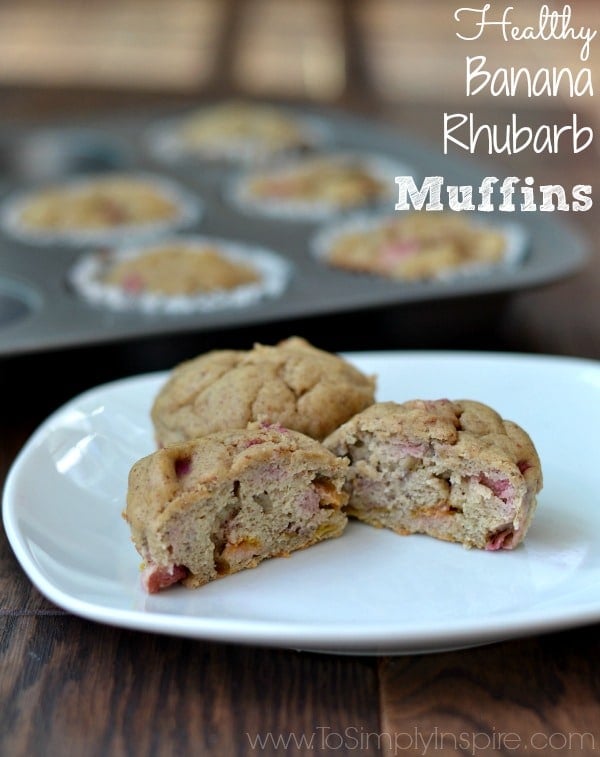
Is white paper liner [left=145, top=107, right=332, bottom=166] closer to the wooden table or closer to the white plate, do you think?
the white plate

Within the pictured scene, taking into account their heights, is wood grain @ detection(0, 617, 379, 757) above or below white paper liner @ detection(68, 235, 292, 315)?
below

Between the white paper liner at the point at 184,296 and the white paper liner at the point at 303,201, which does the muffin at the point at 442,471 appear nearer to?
the white paper liner at the point at 184,296

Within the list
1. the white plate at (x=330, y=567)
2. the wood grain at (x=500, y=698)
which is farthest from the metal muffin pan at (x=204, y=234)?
the wood grain at (x=500, y=698)

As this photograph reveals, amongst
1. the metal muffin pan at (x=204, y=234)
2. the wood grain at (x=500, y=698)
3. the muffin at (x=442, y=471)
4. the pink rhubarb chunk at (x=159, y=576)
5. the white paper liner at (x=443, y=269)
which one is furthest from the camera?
the white paper liner at (x=443, y=269)

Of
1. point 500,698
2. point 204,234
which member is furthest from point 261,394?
point 204,234


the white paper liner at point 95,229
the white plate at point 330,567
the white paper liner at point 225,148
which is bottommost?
the white plate at point 330,567

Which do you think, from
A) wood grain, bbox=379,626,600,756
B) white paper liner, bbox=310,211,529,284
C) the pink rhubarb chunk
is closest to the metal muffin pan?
white paper liner, bbox=310,211,529,284
